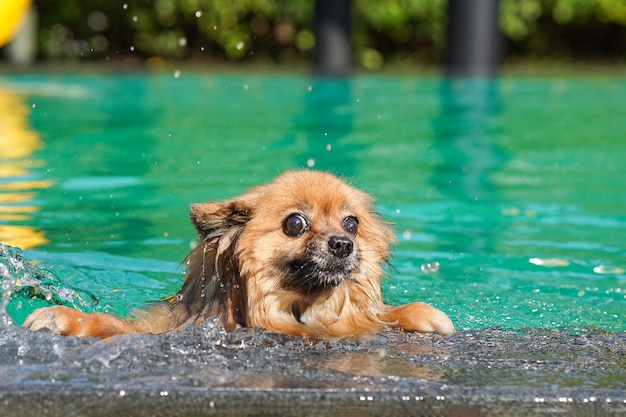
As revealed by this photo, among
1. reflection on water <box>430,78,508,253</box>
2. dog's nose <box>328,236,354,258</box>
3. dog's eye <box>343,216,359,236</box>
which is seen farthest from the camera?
reflection on water <box>430,78,508,253</box>

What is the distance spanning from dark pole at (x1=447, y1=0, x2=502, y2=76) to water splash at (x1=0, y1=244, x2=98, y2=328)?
9.13 metres

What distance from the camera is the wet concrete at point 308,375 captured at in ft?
9.89

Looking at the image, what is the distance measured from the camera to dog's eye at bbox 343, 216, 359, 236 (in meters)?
4.15

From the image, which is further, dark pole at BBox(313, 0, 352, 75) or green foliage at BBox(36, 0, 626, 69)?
green foliage at BBox(36, 0, 626, 69)


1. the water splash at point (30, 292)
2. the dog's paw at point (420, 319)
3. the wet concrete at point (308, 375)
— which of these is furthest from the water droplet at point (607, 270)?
the water splash at point (30, 292)

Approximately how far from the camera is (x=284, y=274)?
403 cm

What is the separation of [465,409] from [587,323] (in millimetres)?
1606

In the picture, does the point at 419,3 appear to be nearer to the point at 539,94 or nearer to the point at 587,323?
the point at 539,94

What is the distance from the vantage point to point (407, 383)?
318cm

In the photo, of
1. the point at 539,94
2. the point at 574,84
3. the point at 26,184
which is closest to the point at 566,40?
the point at 574,84

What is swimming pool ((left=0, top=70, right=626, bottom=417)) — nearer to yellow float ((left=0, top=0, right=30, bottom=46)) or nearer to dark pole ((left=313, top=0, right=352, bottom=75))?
dark pole ((left=313, top=0, right=352, bottom=75))

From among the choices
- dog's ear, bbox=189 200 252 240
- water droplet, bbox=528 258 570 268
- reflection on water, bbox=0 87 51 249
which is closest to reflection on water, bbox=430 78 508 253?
water droplet, bbox=528 258 570 268

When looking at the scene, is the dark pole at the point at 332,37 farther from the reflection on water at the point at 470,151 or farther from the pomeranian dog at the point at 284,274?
the pomeranian dog at the point at 284,274

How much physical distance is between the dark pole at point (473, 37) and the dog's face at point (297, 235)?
30.3 ft
